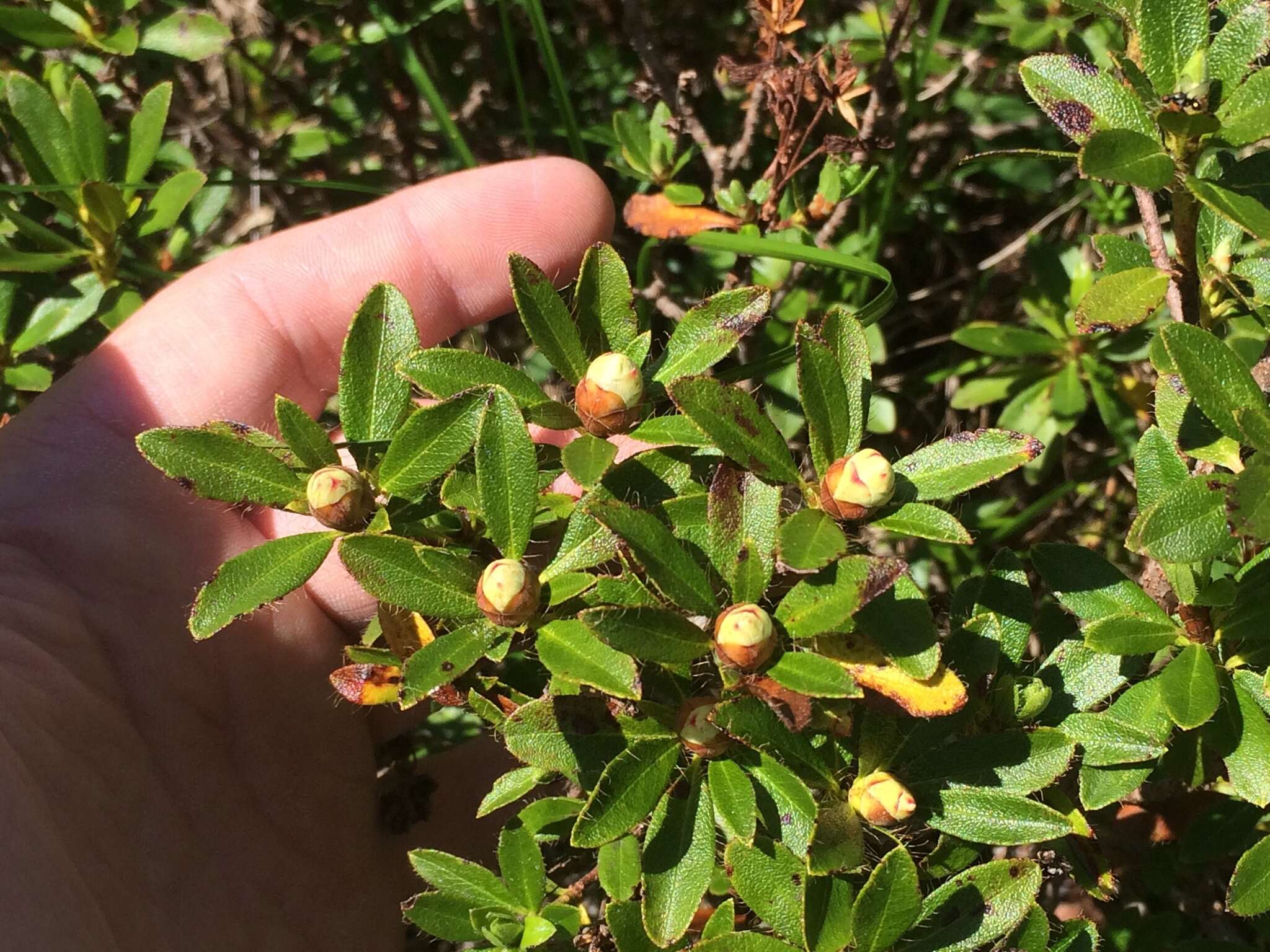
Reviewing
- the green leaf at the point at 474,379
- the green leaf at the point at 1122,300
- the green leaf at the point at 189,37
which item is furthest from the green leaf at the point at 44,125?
the green leaf at the point at 1122,300

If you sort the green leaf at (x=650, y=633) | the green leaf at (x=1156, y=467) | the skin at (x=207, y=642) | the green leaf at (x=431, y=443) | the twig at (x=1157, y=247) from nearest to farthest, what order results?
1. the green leaf at (x=650, y=633)
2. the green leaf at (x=431, y=443)
3. the green leaf at (x=1156, y=467)
4. the twig at (x=1157, y=247)
5. the skin at (x=207, y=642)

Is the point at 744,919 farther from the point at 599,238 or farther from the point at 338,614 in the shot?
the point at 599,238

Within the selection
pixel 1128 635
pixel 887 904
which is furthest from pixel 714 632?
pixel 1128 635

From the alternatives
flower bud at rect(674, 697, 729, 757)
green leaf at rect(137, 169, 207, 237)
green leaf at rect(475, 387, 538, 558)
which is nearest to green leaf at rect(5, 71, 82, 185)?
green leaf at rect(137, 169, 207, 237)

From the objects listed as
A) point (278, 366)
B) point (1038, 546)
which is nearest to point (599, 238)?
point (278, 366)

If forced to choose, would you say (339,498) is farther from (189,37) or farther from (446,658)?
(189,37)

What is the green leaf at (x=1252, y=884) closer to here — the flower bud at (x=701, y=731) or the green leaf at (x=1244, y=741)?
the green leaf at (x=1244, y=741)
